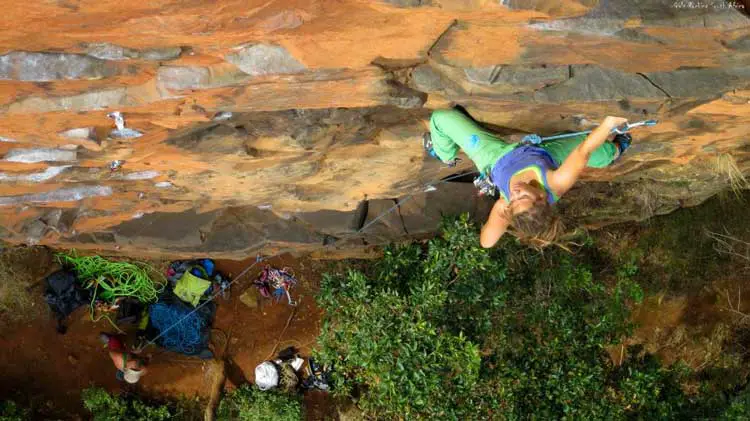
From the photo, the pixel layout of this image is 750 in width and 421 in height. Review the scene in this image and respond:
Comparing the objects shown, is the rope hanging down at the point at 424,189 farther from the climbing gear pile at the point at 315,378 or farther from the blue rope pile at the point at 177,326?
the climbing gear pile at the point at 315,378

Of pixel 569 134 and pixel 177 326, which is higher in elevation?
pixel 569 134

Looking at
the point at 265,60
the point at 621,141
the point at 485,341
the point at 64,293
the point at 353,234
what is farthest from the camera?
the point at 64,293

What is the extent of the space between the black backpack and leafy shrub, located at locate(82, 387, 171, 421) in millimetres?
905

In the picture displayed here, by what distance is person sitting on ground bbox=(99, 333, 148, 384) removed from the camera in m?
6.79

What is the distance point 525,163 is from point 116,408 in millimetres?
5229

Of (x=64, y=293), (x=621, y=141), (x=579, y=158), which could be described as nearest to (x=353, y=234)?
(x=621, y=141)

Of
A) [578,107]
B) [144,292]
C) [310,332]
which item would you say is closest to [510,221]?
[578,107]

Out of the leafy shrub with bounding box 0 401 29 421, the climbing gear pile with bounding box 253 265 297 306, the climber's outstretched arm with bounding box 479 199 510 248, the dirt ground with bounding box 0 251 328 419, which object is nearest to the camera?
the climber's outstretched arm with bounding box 479 199 510 248

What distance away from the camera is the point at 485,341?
5188 millimetres

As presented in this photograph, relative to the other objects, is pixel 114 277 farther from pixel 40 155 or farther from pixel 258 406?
pixel 40 155

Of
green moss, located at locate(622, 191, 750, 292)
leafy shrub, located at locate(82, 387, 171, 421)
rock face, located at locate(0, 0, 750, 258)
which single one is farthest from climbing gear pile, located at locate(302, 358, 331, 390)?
green moss, located at locate(622, 191, 750, 292)

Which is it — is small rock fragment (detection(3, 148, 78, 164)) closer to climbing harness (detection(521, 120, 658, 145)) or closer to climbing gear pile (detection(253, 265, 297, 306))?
climbing harness (detection(521, 120, 658, 145))

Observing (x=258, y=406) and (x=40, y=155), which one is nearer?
(x=40, y=155)

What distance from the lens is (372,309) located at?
5.04m
